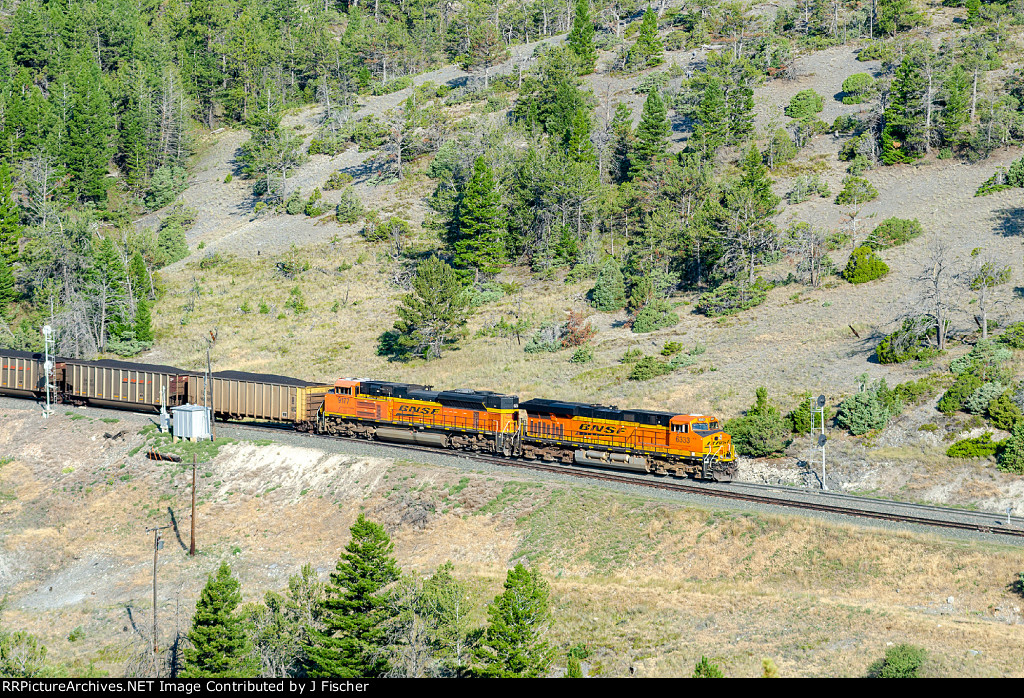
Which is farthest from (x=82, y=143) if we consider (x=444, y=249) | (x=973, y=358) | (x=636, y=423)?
(x=973, y=358)

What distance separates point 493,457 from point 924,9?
105 meters

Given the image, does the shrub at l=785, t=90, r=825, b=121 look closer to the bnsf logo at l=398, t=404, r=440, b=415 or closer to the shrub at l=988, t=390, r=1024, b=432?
the shrub at l=988, t=390, r=1024, b=432

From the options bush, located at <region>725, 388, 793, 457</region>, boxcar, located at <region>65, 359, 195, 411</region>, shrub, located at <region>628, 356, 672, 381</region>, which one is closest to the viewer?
bush, located at <region>725, 388, 793, 457</region>

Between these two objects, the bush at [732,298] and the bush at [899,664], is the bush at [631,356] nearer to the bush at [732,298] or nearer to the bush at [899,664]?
the bush at [732,298]

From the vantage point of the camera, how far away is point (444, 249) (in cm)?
9069

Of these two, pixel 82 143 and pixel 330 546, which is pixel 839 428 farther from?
pixel 82 143

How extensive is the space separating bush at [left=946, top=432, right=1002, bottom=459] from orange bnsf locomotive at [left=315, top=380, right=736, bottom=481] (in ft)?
36.2

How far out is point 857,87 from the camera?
106375 mm

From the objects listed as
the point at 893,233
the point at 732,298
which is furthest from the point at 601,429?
the point at 893,233

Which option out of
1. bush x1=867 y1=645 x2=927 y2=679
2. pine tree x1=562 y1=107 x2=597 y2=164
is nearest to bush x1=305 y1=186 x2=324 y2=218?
pine tree x1=562 y1=107 x2=597 y2=164

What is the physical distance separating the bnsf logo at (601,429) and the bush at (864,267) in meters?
35.6

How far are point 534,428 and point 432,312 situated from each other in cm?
2497

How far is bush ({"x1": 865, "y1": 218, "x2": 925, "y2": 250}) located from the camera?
7719 cm

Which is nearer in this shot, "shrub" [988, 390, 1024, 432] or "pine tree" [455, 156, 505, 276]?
"shrub" [988, 390, 1024, 432]
